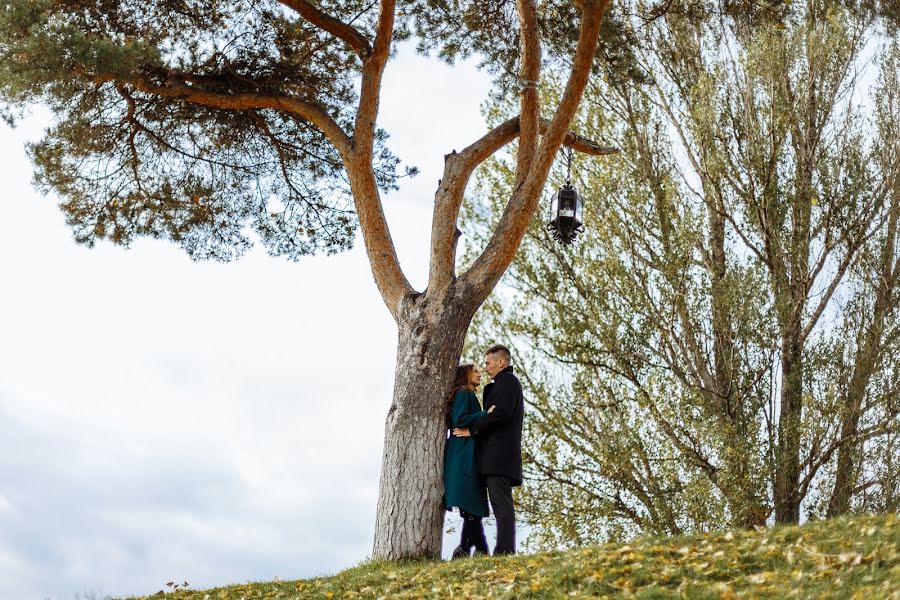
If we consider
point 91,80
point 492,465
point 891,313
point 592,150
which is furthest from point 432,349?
point 891,313

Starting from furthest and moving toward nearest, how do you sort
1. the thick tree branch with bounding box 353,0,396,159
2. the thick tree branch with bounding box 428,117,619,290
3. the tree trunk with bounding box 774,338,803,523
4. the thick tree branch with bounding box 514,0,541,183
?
the tree trunk with bounding box 774,338,803,523 < the thick tree branch with bounding box 353,0,396,159 < the thick tree branch with bounding box 514,0,541,183 < the thick tree branch with bounding box 428,117,619,290

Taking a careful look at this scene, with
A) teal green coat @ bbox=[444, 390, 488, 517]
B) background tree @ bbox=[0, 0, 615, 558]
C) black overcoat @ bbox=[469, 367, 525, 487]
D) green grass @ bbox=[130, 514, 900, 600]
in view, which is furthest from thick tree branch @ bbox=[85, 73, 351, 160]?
green grass @ bbox=[130, 514, 900, 600]

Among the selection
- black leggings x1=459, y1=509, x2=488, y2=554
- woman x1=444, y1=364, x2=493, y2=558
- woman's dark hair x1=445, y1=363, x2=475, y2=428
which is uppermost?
woman's dark hair x1=445, y1=363, x2=475, y2=428

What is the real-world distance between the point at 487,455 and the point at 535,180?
8.69 ft

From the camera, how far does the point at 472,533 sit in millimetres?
7723

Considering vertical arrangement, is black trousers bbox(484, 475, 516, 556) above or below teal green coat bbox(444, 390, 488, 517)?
below

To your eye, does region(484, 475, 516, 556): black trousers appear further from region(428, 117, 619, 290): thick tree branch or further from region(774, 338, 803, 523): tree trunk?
region(774, 338, 803, 523): tree trunk

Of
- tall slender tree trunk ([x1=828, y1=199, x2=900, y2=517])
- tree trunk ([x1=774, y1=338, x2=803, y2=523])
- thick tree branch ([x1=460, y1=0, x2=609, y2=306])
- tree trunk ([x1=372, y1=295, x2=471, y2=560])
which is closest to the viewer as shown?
tree trunk ([x1=372, y1=295, x2=471, y2=560])

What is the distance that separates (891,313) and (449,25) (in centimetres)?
654

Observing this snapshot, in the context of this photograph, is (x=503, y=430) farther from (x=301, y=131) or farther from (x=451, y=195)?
(x=301, y=131)

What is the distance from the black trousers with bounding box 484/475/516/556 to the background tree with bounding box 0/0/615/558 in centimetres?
52

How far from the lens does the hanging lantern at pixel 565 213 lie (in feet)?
29.2

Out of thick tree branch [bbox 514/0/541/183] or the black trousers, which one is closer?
the black trousers

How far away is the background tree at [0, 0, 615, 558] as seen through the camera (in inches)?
320
